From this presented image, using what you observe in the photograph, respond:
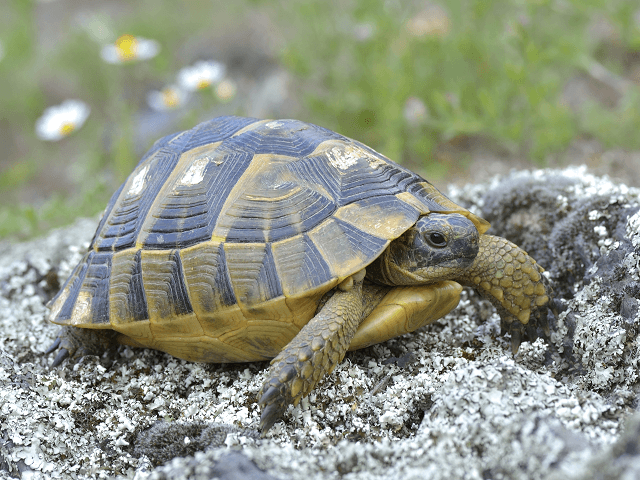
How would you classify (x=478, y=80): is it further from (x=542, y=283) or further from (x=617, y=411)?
(x=617, y=411)

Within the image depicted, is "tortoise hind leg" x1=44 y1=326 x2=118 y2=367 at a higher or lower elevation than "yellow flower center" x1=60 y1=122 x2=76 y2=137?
lower

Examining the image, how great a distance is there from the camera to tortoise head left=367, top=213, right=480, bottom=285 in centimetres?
217

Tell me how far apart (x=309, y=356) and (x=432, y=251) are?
2.15 feet

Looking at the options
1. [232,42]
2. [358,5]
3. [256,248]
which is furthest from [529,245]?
[232,42]

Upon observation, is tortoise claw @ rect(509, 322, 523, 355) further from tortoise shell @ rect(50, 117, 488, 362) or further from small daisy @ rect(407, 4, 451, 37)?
small daisy @ rect(407, 4, 451, 37)

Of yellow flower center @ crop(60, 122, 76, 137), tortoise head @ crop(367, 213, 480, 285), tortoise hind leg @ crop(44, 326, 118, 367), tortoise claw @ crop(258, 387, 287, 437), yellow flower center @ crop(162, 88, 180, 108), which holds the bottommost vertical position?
tortoise hind leg @ crop(44, 326, 118, 367)

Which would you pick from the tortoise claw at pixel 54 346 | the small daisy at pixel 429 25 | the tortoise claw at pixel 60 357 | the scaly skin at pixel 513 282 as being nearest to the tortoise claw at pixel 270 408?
the scaly skin at pixel 513 282

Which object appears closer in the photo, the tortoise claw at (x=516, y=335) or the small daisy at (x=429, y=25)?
the tortoise claw at (x=516, y=335)

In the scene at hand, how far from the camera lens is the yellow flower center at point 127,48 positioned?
479 centimetres

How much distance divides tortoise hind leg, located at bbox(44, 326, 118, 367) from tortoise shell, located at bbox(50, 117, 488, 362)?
94 mm

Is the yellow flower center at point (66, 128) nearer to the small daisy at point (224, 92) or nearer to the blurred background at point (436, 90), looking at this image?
the blurred background at point (436, 90)

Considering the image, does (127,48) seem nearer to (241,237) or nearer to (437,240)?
(241,237)

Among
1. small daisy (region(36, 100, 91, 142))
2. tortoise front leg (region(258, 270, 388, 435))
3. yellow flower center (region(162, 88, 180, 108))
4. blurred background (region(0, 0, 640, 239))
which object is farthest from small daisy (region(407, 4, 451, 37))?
tortoise front leg (region(258, 270, 388, 435))

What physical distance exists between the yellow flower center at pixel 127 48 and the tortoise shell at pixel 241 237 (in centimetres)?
266
